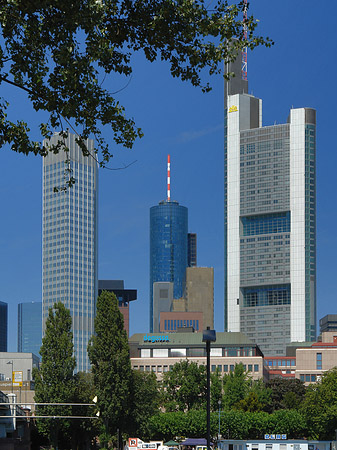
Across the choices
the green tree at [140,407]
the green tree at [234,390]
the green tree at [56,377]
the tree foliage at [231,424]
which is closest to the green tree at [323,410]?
the tree foliage at [231,424]

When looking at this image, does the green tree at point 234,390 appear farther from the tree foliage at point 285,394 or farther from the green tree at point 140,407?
the green tree at point 140,407

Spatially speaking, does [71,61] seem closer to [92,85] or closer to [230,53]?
[92,85]

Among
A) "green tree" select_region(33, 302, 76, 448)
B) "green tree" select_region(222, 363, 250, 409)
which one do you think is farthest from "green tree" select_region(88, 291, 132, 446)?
"green tree" select_region(222, 363, 250, 409)

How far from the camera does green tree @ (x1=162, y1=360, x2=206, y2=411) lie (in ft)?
536

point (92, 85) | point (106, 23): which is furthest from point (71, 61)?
point (106, 23)

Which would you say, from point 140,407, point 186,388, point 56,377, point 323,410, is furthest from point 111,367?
point 186,388

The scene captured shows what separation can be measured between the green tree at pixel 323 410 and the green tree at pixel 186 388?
954 inches

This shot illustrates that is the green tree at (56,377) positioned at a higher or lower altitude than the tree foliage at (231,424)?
higher

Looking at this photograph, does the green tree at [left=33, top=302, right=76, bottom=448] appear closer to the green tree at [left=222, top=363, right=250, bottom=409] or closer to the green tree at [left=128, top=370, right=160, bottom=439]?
the green tree at [left=128, top=370, right=160, bottom=439]

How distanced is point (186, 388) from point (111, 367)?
53.7m

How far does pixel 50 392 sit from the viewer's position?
340 feet

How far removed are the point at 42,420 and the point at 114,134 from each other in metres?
83.4

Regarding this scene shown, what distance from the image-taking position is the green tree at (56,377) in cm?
10169

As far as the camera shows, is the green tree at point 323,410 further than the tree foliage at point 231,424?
No
